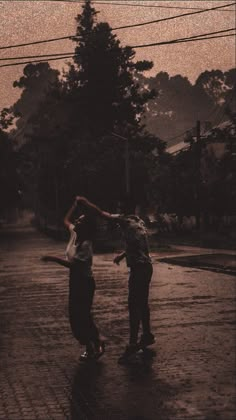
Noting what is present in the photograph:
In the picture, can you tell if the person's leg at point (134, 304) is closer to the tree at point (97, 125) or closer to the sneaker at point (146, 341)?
the sneaker at point (146, 341)

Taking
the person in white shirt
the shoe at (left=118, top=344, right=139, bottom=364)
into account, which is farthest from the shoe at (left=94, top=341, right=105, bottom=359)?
the shoe at (left=118, top=344, right=139, bottom=364)

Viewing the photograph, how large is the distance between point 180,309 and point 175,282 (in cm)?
557

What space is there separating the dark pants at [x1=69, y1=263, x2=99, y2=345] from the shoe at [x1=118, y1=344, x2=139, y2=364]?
0.48 meters

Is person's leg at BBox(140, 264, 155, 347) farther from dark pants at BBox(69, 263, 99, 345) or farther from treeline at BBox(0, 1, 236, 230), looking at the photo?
treeline at BBox(0, 1, 236, 230)

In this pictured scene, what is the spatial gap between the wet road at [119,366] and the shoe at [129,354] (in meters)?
0.12

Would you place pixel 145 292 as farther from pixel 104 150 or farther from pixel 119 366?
pixel 104 150

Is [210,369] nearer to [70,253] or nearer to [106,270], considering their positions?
[70,253]

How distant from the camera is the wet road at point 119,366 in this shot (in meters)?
6.52

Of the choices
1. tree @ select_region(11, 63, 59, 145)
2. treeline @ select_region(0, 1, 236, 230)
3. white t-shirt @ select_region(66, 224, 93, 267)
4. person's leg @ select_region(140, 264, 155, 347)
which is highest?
tree @ select_region(11, 63, 59, 145)

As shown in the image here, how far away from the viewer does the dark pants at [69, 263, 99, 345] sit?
8781mm

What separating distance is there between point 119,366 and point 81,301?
0.89m

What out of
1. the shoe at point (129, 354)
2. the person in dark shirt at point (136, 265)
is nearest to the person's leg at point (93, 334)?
the shoe at point (129, 354)

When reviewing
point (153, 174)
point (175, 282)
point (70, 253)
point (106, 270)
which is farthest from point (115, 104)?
point (70, 253)

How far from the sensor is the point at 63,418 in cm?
620
